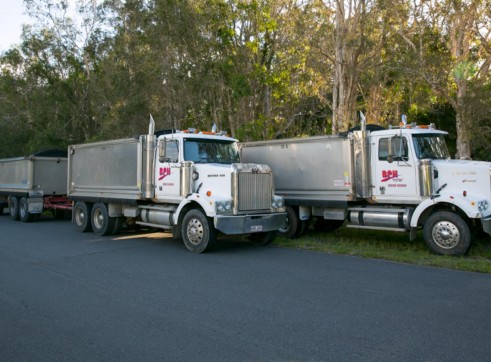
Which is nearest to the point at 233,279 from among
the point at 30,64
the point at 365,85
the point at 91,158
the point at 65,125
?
the point at 91,158

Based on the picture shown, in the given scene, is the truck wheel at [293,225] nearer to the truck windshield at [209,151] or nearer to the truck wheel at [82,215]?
the truck windshield at [209,151]

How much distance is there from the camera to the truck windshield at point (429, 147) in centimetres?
1106

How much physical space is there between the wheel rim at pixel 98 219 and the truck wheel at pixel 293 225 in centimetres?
564

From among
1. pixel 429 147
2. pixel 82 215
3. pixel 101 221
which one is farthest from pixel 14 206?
pixel 429 147

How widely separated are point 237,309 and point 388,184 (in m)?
6.52

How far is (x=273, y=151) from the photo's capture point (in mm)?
14031

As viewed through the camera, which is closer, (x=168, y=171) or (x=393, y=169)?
(x=393, y=169)

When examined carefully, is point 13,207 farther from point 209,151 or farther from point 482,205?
point 482,205

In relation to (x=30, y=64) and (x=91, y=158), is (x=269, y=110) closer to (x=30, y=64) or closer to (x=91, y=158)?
(x=91, y=158)

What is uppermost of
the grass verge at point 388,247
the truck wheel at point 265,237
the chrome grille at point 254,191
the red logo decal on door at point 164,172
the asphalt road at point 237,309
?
the red logo decal on door at point 164,172

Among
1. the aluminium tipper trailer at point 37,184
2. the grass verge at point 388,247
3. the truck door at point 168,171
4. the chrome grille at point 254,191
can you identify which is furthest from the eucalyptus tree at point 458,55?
the aluminium tipper trailer at point 37,184

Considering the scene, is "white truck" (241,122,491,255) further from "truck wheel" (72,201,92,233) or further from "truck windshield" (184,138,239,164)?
"truck wheel" (72,201,92,233)

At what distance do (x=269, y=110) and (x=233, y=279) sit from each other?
17.1m

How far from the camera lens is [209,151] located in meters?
12.0
